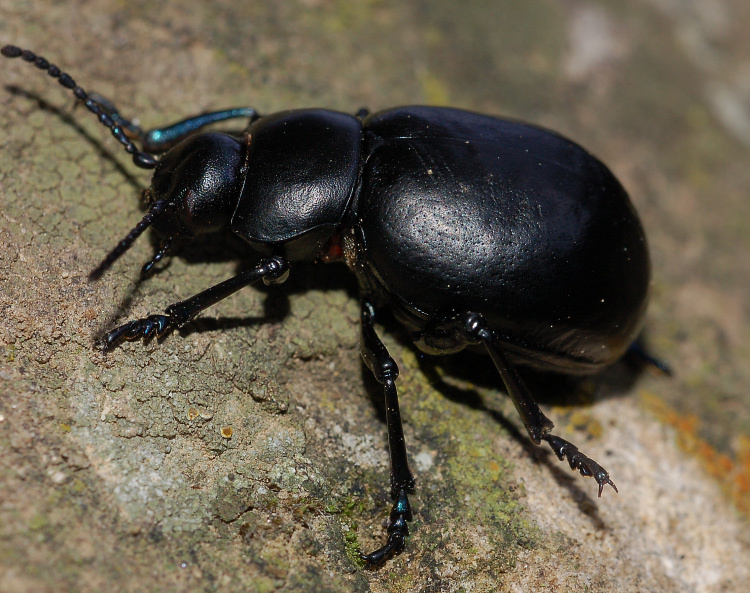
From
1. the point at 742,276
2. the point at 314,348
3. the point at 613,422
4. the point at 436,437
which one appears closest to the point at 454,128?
the point at 314,348

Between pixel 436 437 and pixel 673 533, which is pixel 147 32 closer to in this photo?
pixel 436 437

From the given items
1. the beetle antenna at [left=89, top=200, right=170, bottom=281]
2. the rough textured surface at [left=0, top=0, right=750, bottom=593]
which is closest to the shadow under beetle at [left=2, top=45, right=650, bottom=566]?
the beetle antenna at [left=89, top=200, right=170, bottom=281]

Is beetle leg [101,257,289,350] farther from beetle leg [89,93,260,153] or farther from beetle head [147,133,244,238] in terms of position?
beetle leg [89,93,260,153]

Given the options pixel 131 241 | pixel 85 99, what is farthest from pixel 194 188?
pixel 85 99

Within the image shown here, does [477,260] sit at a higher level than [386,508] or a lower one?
higher

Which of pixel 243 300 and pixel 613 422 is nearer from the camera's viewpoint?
pixel 243 300

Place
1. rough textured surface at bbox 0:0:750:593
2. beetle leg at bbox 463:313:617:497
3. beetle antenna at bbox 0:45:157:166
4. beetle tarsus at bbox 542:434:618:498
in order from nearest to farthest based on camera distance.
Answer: rough textured surface at bbox 0:0:750:593
beetle leg at bbox 463:313:617:497
beetle tarsus at bbox 542:434:618:498
beetle antenna at bbox 0:45:157:166
